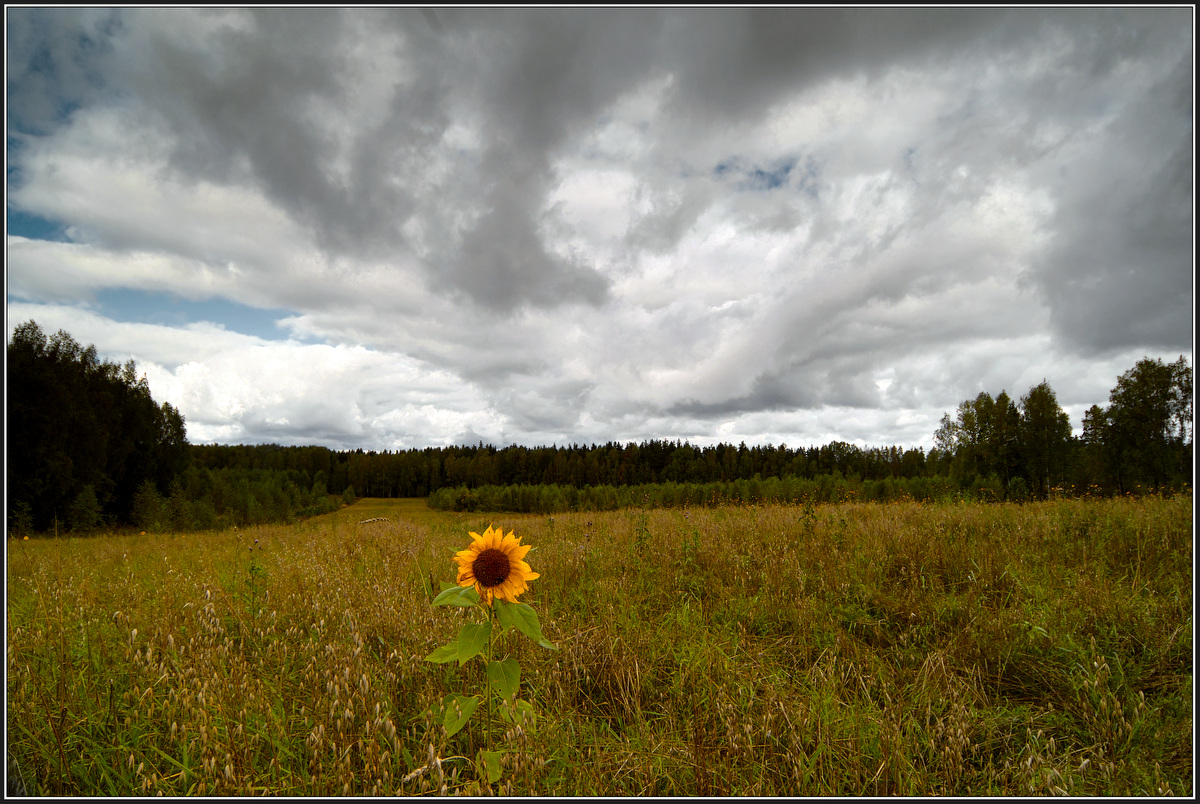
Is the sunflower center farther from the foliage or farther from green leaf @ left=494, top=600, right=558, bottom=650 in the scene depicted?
the foliage

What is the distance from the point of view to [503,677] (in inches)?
75.0

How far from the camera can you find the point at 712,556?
18.1ft

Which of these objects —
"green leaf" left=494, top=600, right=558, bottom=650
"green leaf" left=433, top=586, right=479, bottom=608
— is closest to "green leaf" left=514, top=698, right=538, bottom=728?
"green leaf" left=494, top=600, right=558, bottom=650

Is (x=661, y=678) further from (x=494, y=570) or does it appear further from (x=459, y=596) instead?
(x=459, y=596)

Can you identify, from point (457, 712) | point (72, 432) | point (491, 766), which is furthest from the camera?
point (72, 432)

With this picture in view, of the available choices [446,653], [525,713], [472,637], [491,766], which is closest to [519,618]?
[472,637]

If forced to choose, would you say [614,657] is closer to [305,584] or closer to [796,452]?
[305,584]

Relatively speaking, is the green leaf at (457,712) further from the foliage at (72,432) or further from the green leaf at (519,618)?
the foliage at (72,432)

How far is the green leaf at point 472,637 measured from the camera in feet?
6.10

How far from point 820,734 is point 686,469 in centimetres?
7893

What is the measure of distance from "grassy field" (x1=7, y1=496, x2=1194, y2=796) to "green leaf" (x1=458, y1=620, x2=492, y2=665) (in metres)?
0.43

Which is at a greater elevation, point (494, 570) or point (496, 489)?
point (494, 570)

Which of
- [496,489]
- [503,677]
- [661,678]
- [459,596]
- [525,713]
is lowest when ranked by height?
[496,489]

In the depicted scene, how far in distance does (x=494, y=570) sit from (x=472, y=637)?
11.8 inches
